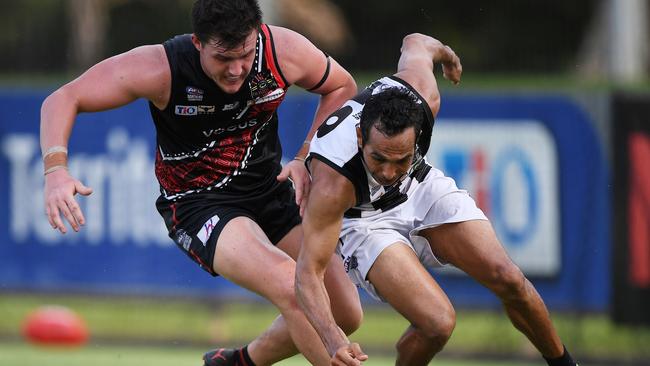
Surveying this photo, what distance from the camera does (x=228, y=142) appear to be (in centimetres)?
762

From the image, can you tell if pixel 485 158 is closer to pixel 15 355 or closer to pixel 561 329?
pixel 561 329

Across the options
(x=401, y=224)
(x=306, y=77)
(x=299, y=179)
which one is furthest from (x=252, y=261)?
(x=306, y=77)

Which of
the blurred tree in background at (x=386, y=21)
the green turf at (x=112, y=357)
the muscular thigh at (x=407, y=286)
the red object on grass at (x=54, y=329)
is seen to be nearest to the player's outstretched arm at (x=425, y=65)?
the muscular thigh at (x=407, y=286)

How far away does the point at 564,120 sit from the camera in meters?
12.5

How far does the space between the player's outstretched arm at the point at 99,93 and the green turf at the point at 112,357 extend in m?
4.62

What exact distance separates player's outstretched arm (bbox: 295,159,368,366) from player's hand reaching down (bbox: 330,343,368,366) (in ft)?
0.71

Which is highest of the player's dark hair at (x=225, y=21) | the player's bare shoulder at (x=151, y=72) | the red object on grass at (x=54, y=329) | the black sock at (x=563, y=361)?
the player's dark hair at (x=225, y=21)

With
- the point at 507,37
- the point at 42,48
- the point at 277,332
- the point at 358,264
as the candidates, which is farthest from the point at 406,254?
the point at 507,37

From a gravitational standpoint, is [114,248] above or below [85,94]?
below

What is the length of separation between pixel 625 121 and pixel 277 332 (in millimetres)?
5435

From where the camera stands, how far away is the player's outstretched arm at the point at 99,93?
701 centimetres

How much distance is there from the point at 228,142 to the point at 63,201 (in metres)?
1.22

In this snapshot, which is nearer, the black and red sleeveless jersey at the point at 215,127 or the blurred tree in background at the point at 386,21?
the black and red sleeveless jersey at the point at 215,127

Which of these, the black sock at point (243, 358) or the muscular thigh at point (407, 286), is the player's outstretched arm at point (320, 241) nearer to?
the muscular thigh at point (407, 286)
